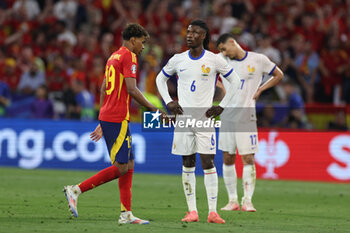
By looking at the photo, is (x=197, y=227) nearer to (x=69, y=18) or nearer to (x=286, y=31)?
(x=286, y=31)

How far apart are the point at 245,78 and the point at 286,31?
9.32 m

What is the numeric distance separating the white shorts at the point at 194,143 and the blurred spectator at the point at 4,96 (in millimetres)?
9671

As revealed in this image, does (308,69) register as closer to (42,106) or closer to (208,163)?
(42,106)

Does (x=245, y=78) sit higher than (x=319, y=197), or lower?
higher

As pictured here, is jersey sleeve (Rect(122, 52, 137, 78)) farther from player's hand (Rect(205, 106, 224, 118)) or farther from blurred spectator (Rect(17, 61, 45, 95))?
blurred spectator (Rect(17, 61, 45, 95))

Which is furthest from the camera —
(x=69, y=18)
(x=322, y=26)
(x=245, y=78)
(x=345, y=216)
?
(x=69, y=18)

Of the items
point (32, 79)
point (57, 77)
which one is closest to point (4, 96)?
point (32, 79)

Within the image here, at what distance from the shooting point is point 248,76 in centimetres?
1092

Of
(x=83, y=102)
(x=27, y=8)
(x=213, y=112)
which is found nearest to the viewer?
(x=213, y=112)

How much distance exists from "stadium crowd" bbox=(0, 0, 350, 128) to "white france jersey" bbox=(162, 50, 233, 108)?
7.15 meters

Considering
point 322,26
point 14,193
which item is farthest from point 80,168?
point 322,26

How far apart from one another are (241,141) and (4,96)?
30.5 ft

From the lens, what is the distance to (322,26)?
1931cm

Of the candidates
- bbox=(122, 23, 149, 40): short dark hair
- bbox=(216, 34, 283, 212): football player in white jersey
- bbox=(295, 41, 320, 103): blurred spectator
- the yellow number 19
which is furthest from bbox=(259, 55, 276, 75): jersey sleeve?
bbox=(295, 41, 320, 103): blurred spectator
